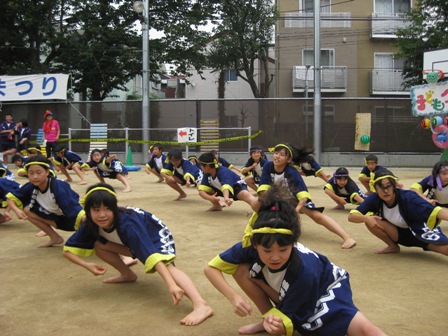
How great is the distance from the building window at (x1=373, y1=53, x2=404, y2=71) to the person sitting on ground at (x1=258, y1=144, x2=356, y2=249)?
20243 millimetres

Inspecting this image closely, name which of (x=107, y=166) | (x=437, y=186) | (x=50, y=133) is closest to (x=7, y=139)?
(x=50, y=133)

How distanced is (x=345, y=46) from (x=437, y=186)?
19.6m

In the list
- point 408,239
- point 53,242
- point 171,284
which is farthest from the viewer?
point 53,242

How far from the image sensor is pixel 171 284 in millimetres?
3217

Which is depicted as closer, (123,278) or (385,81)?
(123,278)

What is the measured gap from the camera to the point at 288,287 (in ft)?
8.86

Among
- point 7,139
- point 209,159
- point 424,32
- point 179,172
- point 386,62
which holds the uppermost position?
point 424,32

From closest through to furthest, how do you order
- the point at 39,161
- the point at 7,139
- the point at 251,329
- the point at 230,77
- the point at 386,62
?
1. the point at 251,329
2. the point at 39,161
3. the point at 7,139
4. the point at 386,62
5. the point at 230,77

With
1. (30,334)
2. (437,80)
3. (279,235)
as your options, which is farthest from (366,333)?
(437,80)

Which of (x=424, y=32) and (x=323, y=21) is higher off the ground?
(x=323, y=21)

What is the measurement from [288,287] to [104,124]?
15.0m

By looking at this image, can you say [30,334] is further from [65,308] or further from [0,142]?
[0,142]

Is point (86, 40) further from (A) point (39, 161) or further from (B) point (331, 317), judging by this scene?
(B) point (331, 317)

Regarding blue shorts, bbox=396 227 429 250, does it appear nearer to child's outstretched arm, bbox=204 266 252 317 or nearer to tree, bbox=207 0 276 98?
child's outstretched arm, bbox=204 266 252 317
